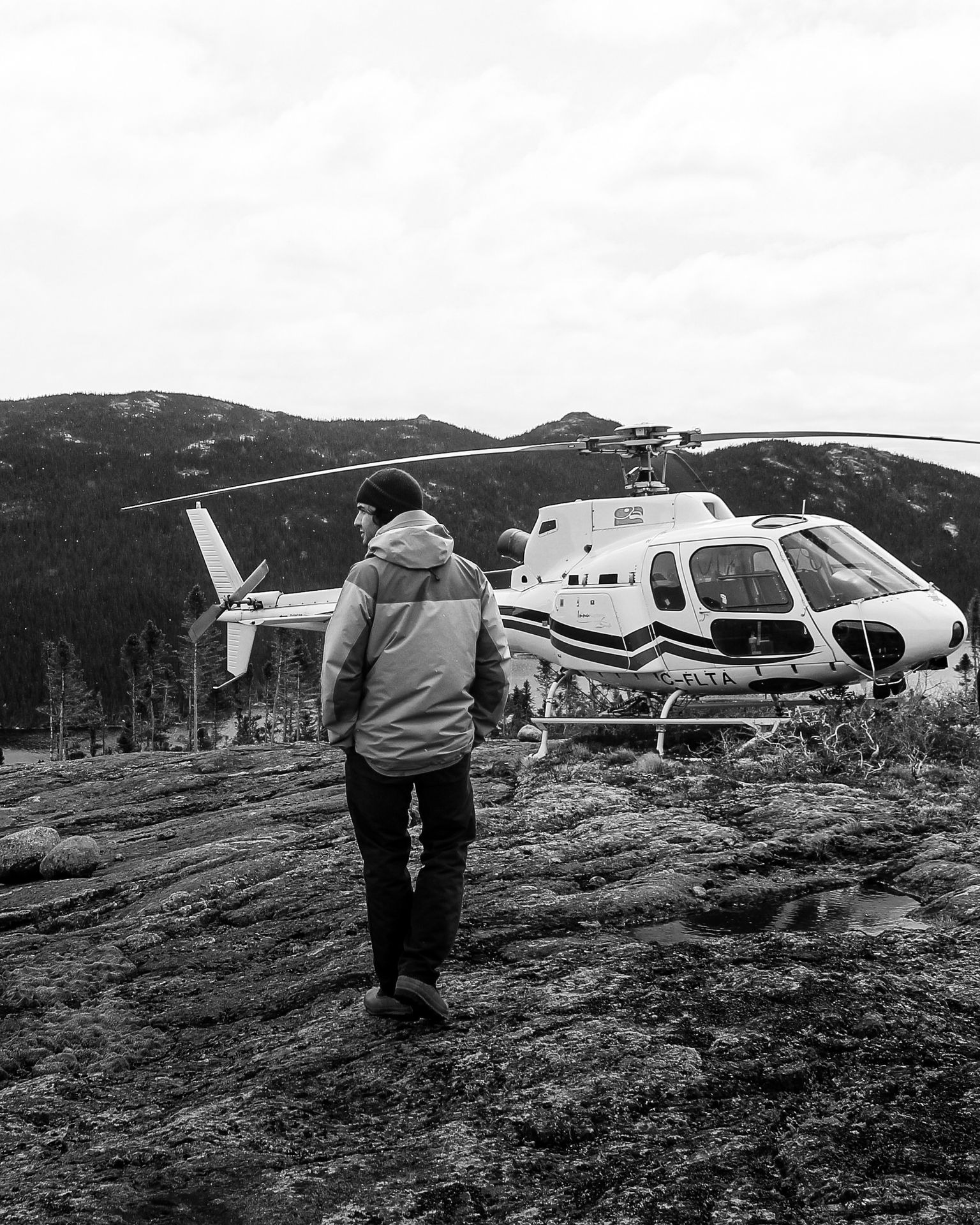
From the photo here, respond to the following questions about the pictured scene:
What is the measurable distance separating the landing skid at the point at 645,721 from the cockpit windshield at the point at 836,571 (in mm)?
1540

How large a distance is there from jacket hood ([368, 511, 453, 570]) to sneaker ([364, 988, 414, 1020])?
2131 mm

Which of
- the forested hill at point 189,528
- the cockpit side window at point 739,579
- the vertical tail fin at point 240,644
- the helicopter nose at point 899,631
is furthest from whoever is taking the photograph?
the forested hill at point 189,528

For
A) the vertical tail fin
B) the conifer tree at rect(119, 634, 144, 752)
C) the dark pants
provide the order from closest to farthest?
the dark pants
the vertical tail fin
the conifer tree at rect(119, 634, 144, 752)

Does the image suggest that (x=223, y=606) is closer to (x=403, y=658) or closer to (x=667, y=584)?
(x=667, y=584)

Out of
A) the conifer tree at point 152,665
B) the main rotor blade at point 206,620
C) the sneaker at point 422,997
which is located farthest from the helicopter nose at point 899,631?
the conifer tree at point 152,665

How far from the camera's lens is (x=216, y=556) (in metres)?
17.8

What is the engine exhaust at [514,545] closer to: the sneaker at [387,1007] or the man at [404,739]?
the man at [404,739]

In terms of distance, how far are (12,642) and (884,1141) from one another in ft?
391

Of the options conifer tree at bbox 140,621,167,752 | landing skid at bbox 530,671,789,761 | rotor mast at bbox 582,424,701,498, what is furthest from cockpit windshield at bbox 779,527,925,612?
conifer tree at bbox 140,621,167,752

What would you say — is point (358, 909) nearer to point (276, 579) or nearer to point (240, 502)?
point (276, 579)

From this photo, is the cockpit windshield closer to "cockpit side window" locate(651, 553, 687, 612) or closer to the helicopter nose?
the helicopter nose

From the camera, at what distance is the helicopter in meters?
10.9

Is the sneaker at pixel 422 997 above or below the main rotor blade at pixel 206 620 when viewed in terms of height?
below

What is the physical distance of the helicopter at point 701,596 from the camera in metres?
10.9
